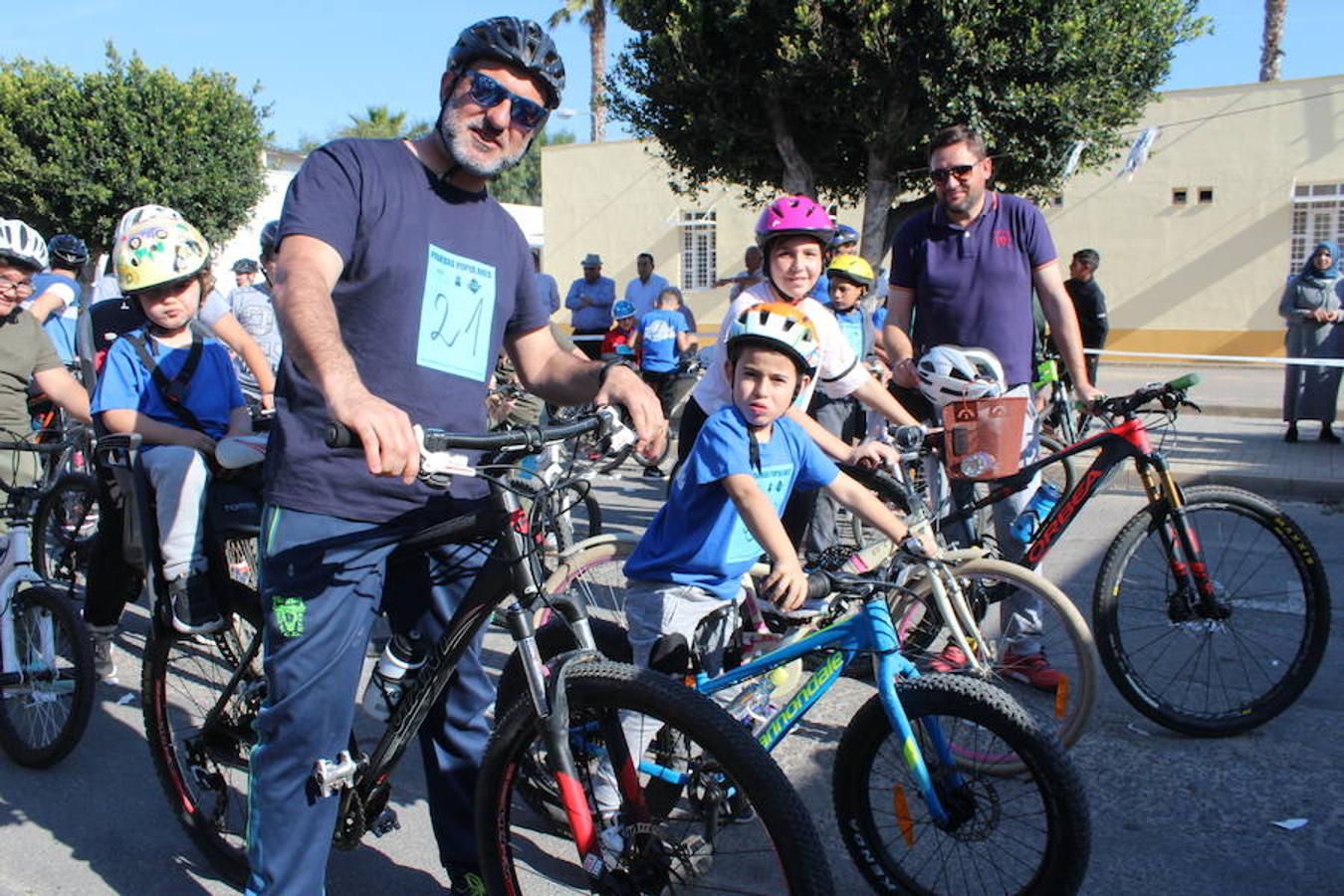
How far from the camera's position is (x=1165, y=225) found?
2250 cm

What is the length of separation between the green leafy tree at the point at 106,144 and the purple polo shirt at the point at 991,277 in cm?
2280

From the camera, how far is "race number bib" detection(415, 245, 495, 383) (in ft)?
8.36

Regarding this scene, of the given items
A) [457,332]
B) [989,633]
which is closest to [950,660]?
[989,633]

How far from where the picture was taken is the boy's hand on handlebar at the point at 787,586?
9.46ft

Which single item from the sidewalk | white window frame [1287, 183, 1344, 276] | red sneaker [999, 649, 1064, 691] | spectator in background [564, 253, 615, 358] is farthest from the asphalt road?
white window frame [1287, 183, 1344, 276]

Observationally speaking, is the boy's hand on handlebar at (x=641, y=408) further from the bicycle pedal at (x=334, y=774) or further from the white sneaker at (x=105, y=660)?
the white sneaker at (x=105, y=660)

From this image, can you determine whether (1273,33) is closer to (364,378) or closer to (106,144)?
(106,144)

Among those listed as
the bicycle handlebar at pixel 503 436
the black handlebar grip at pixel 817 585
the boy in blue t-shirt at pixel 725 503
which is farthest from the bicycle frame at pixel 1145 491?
the bicycle handlebar at pixel 503 436

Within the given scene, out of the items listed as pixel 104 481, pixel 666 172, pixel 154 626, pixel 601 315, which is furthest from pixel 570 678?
pixel 666 172

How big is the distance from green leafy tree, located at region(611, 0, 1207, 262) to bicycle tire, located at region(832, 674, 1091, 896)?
11.1m

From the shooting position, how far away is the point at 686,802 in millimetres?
2510

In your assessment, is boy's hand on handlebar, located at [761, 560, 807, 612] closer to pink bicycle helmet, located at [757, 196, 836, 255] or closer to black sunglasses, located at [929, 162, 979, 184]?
pink bicycle helmet, located at [757, 196, 836, 255]

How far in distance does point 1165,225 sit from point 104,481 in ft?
73.5

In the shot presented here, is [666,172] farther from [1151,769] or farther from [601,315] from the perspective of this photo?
[1151,769]
